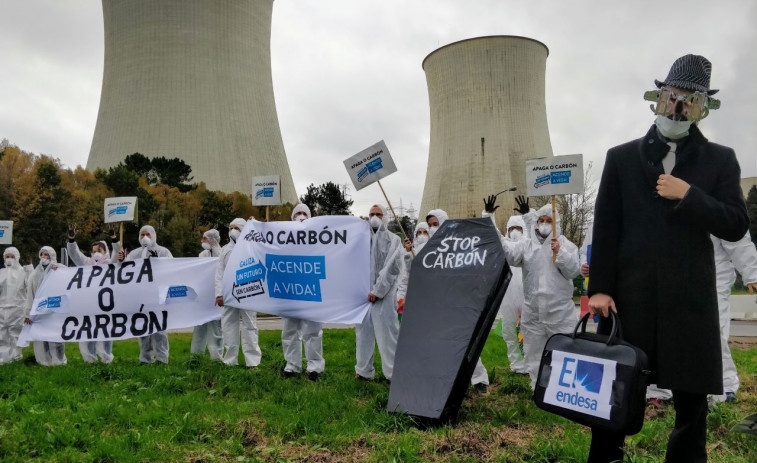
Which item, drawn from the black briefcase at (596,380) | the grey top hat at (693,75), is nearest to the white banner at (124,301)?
Answer: the black briefcase at (596,380)

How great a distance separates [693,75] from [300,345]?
4.76 meters

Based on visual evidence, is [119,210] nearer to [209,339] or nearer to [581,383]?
[209,339]

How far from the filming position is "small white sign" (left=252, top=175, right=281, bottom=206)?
7.58 metres

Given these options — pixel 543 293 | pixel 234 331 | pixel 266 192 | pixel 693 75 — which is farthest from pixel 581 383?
pixel 266 192

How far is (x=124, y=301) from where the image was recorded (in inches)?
269

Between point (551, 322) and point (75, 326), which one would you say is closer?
point (551, 322)

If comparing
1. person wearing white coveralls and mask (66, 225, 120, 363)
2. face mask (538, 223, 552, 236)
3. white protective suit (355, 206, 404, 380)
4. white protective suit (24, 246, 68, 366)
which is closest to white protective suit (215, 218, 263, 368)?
person wearing white coveralls and mask (66, 225, 120, 363)

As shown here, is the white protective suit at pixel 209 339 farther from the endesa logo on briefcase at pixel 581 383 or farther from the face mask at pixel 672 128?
the face mask at pixel 672 128

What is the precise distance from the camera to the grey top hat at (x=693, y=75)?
222 cm

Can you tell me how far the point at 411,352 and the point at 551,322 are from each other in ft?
5.40

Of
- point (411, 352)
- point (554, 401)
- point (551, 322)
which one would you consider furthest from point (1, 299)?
point (554, 401)

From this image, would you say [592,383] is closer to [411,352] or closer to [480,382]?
[411,352]

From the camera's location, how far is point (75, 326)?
22.6 ft

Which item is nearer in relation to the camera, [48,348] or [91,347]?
[48,348]
